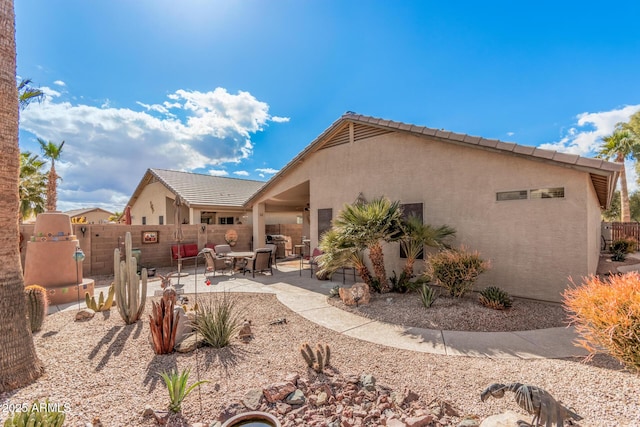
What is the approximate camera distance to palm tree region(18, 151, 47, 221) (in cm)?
1766

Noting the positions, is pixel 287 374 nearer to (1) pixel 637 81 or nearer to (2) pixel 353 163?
(2) pixel 353 163

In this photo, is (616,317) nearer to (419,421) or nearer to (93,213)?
(419,421)

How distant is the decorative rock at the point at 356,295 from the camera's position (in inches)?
286

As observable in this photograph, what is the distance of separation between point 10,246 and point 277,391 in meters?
→ 3.83

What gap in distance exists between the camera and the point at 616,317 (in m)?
3.01

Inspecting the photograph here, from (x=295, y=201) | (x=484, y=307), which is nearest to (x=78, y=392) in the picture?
(x=484, y=307)

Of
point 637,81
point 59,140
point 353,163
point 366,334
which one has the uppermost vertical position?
point 637,81

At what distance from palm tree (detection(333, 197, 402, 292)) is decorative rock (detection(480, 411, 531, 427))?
201 inches

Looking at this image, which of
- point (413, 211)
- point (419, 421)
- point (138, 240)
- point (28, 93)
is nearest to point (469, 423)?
point (419, 421)

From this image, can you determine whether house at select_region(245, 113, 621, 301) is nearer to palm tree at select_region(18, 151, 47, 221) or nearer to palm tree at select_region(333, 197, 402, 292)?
palm tree at select_region(333, 197, 402, 292)

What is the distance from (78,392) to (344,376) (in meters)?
3.18

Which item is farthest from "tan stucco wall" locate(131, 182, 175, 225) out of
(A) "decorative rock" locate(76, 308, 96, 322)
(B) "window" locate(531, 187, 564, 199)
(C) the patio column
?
(B) "window" locate(531, 187, 564, 199)

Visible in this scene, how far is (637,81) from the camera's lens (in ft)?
43.0

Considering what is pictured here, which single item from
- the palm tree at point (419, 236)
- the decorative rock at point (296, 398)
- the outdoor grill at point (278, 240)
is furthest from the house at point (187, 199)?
the decorative rock at point (296, 398)
